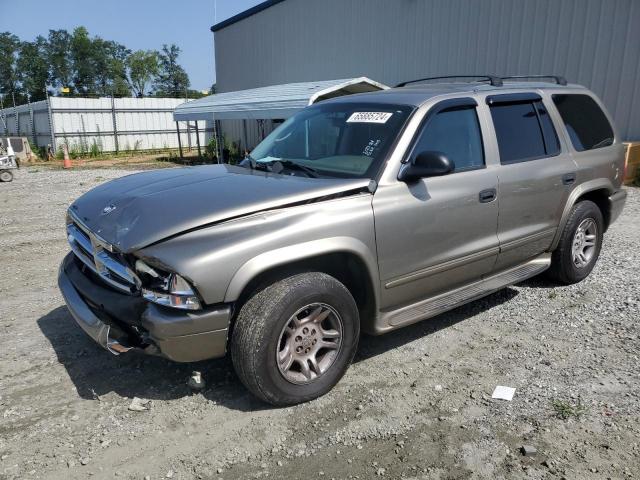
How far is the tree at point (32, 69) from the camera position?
71.7m

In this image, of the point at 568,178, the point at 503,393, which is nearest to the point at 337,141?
the point at 503,393

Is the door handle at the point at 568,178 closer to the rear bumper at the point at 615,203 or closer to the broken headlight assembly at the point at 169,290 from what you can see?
the rear bumper at the point at 615,203

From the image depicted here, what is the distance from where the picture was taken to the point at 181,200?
3176mm

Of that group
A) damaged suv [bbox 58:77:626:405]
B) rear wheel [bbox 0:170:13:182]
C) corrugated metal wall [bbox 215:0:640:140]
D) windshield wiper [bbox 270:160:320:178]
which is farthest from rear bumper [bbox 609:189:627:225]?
rear wheel [bbox 0:170:13:182]

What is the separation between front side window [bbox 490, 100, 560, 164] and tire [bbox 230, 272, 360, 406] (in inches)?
76.3

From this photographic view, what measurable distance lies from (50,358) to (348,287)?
228 cm

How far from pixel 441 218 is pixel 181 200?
69.6 inches

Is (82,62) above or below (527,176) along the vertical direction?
above

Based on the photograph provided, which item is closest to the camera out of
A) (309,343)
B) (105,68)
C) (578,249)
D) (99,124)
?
(309,343)

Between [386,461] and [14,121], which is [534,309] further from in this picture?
[14,121]

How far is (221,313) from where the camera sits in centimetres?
284

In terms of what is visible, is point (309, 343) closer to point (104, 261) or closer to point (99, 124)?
point (104, 261)

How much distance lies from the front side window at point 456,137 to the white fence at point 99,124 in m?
23.1

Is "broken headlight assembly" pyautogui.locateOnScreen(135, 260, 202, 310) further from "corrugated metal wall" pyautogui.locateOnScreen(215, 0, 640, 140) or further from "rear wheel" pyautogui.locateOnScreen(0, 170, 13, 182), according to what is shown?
"rear wheel" pyautogui.locateOnScreen(0, 170, 13, 182)
